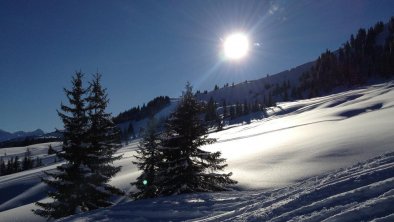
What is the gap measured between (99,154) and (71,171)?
182 cm

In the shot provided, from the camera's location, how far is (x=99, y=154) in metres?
20.7

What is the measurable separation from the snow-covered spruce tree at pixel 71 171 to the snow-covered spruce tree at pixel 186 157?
15.9ft

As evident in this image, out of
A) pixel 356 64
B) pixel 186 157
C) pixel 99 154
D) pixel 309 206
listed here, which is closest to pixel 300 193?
pixel 309 206

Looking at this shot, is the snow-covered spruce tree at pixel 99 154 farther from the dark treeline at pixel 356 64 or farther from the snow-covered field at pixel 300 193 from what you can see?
the dark treeline at pixel 356 64

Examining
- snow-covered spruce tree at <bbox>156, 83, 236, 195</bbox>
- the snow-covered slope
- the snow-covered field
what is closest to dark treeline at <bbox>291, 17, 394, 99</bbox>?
the snow-covered field

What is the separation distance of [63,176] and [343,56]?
524ft

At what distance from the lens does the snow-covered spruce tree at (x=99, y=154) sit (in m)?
20.0

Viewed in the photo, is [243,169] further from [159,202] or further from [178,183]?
[159,202]

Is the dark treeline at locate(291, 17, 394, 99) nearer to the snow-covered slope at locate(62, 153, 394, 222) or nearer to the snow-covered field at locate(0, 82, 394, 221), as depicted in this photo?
the snow-covered field at locate(0, 82, 394, 221)

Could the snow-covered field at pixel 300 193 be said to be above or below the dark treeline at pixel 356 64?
below

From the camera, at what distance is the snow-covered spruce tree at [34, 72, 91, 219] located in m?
19.3

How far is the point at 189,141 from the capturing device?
18703mm

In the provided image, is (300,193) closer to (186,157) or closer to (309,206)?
(309,206)

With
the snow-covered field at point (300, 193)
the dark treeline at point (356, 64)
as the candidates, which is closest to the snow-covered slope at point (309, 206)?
the snow-covered field at point (300, 193)
